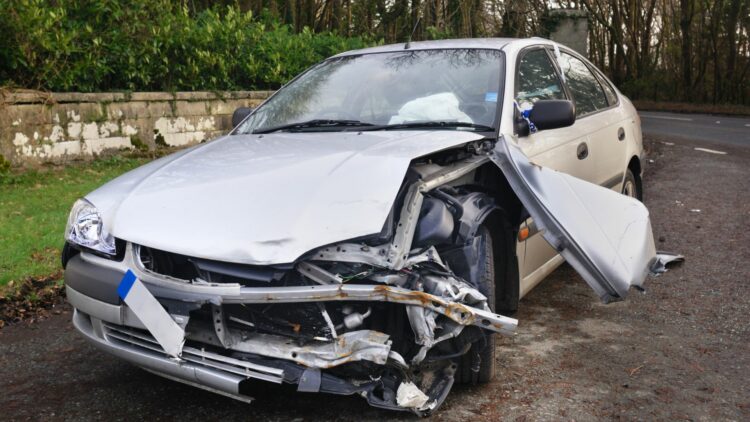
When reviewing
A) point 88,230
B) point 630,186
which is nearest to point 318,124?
point 88,230

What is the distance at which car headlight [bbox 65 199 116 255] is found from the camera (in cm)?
322

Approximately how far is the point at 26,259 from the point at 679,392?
14.9ft

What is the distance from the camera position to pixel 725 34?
96.4ft

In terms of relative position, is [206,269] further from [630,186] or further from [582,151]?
[630,186]

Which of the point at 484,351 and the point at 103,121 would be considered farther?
the point at 103,121

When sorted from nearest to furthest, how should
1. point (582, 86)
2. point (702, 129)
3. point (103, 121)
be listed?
point (582, 86)
point (103, 121)
point (702, 129)

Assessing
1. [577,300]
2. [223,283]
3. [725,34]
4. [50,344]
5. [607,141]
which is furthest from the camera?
[725,34]

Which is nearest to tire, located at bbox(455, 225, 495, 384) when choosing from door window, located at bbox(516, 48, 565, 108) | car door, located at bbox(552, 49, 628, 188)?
door window, located at bbox(516, 48, 565, 108)

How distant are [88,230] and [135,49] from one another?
699cm

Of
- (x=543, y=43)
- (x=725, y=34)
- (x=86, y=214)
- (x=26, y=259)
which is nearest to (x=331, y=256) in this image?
(x=86, y=214)

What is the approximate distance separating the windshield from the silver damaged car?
3 centimetres

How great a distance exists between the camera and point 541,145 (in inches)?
172

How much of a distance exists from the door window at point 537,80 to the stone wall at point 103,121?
19.6ft

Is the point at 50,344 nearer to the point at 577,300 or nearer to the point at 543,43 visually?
the point at 577,300
